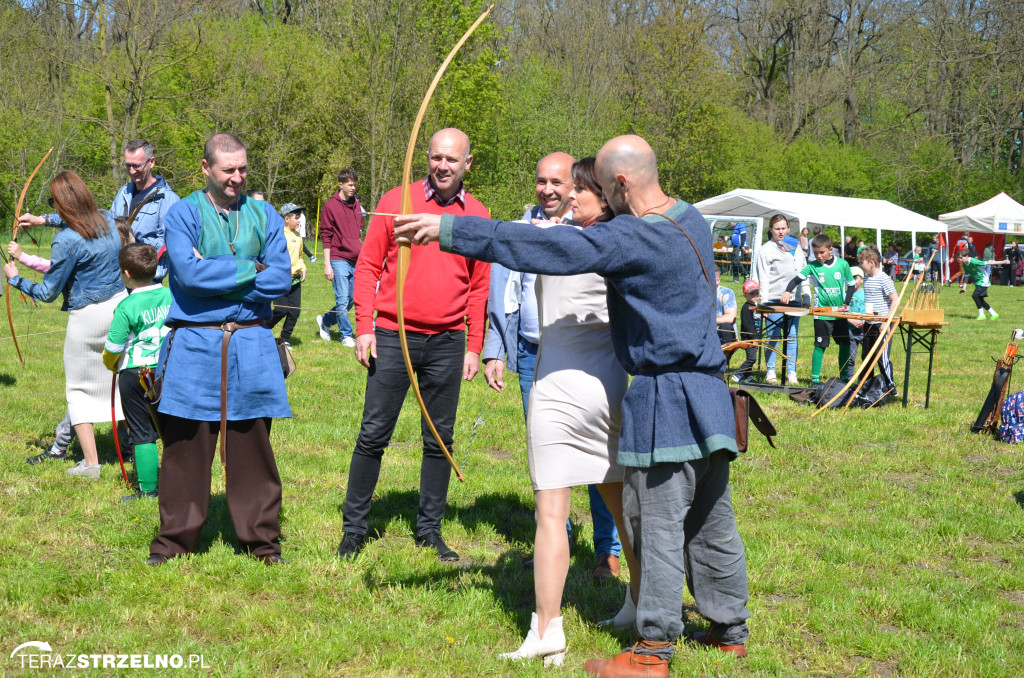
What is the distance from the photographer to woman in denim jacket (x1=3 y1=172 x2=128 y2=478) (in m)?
5.55

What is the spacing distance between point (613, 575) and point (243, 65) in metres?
26.4

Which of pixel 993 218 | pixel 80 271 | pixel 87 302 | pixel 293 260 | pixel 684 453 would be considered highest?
pixel 993 218

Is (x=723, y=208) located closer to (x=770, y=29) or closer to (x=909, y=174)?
(x=909, y=174)

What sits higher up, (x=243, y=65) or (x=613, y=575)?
(x=243, y=65)

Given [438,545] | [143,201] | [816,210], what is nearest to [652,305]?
[438,545]

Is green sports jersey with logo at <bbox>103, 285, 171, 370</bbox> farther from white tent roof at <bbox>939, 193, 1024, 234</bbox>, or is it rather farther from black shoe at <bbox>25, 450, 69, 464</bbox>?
white tent roof at <bbox>939, 193, 1024, 234</bbox>

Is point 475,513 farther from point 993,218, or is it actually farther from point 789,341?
point 993,218

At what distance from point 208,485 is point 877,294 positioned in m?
7.78

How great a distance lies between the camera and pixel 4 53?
91.5 feet

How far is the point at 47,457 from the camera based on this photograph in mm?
6121

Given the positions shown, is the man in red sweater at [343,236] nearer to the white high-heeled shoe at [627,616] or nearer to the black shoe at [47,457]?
the black shoe at [47,457]

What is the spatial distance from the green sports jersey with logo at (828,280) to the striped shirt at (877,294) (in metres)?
0.27

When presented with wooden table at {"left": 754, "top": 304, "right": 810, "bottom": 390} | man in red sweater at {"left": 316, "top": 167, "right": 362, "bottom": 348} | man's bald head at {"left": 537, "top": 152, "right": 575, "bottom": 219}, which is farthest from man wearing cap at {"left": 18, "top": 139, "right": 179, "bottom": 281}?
wooden table at {"left": 754, "top": 304, "right": 810, "bottom": 390}

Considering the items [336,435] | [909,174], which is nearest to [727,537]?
[336,435]
